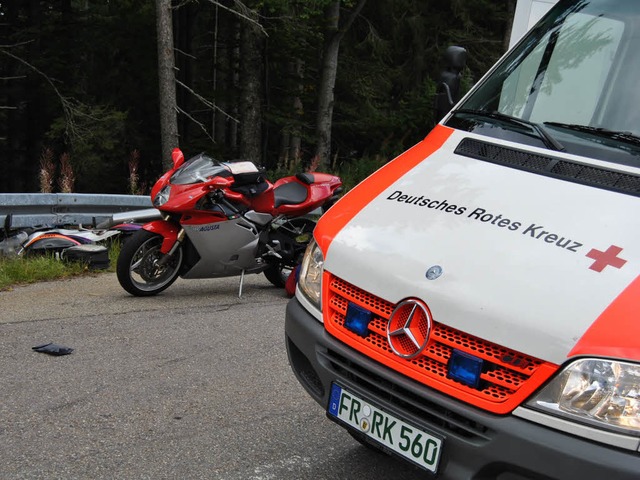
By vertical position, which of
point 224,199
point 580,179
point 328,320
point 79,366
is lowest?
point 79,366

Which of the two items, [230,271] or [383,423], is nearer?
[383,423]

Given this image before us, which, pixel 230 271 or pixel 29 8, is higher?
pixel 29 8

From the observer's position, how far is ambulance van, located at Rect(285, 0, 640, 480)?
222 cm

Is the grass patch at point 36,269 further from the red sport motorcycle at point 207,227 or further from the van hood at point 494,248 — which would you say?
the van hood at point 494,248

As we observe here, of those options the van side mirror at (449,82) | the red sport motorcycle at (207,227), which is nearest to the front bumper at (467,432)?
the van side mirror at (449,82)

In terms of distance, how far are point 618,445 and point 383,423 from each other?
85cm

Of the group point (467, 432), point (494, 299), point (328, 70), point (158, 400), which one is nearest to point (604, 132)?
Result: point (494, 299)

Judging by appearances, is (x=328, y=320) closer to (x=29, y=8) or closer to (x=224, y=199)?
(x=224, y=199)

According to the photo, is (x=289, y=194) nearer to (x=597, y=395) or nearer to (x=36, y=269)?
(x=36, y=269)

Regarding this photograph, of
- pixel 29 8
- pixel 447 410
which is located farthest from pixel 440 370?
pixel 29 8

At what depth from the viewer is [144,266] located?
6.48 metres

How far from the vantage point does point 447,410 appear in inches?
96.6

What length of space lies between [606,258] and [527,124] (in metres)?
1.18

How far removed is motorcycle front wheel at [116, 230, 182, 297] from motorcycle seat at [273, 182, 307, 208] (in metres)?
1.11
